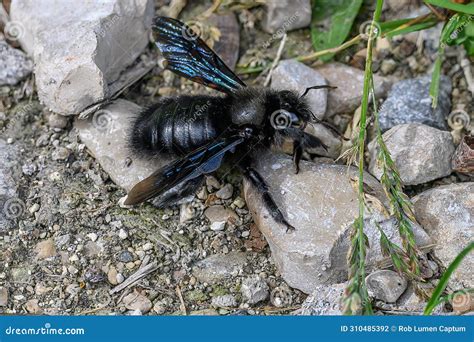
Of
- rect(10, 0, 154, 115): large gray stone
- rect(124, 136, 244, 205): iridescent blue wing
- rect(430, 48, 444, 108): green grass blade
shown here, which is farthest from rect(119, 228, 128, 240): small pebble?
rect(430, 48, 444, 108): green grass blade

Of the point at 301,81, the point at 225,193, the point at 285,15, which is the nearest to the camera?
the point at 225,193

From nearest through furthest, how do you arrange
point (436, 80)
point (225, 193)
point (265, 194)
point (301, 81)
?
point (265, 194), point (225, 193), point (436, 80), point (301, 81)

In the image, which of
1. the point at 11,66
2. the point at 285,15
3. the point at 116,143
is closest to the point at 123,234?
the point at 116,143

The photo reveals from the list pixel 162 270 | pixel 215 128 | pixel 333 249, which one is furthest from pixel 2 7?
pixel 333 249

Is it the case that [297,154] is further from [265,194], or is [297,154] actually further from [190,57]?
[190,57]

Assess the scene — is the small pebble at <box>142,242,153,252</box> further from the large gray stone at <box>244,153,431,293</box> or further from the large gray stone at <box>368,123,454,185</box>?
the large gray stone at <box>368,123,454,185</box>

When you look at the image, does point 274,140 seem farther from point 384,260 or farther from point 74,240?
point 74,240
